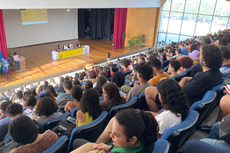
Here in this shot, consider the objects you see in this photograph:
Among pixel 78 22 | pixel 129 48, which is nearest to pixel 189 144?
pixel 129 48

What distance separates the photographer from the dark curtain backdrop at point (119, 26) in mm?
13716

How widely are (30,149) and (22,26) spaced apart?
1351 cm

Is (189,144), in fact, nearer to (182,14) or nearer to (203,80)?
(203,80)

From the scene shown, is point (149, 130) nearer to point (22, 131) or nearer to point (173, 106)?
point (173, 106)

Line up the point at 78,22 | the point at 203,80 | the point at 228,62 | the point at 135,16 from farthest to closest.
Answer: the point at 78,22 → the point at 135,16 → the point at 228,62 → the point at 203,80

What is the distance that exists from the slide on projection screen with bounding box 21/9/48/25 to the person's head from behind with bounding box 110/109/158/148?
13837 millimetres

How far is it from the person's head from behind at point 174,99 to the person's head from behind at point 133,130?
602 mm

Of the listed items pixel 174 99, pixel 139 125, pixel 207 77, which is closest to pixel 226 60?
pixel 207 77

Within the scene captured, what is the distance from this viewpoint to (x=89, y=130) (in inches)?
81.6

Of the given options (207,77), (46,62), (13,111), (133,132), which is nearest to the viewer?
(133,132)

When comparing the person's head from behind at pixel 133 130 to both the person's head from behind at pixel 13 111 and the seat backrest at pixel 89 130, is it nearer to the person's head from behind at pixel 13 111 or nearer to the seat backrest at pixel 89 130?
the seat backrest at pixel 89 130

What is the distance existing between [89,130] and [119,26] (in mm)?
12858

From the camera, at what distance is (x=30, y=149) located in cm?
179

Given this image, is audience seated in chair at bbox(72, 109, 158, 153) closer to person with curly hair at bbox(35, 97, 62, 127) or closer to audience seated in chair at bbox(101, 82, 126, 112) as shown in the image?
audience seated in chair at bbox(101, 82, 126, 112)
